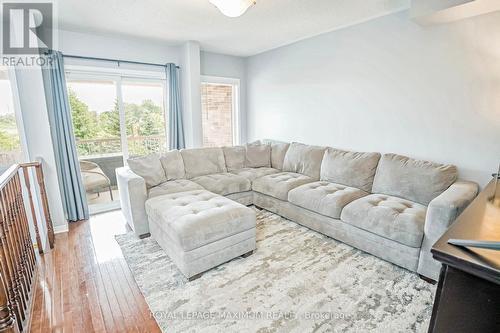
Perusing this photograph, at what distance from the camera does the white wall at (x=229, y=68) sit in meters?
4.47

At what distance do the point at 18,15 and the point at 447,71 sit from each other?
428 cm

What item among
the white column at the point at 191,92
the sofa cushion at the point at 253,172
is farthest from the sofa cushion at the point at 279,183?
the white column at the point at 191,92

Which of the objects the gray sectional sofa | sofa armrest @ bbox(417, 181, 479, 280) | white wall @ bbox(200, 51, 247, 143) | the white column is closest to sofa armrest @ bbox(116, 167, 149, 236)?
the gray sectional sofa

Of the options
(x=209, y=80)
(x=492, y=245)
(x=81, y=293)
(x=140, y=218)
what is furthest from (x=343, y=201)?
(x=209, y=80)

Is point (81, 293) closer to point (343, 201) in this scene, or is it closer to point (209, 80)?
point (343, 201)

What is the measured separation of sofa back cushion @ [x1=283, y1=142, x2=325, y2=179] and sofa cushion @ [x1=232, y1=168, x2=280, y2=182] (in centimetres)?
26

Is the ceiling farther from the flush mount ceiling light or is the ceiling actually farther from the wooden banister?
the wooden banister

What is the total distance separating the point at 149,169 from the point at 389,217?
2658 millimetres

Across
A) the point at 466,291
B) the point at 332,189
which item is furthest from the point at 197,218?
the point at 466,291

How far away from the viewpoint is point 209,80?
454cm

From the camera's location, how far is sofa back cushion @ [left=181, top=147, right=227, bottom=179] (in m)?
3.58

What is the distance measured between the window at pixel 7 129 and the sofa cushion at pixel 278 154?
3.22 meters

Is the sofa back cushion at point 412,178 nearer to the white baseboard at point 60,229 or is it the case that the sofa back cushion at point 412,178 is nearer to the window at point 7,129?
the white baseboard at point 60,229

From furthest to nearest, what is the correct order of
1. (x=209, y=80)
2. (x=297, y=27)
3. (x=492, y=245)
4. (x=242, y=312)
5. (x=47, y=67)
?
1. (x=209, y=80)
2. (x=297, y=27)
3. (x=47, y=67)
4. (x=242, y=312)
5. (x=492, y=245)
